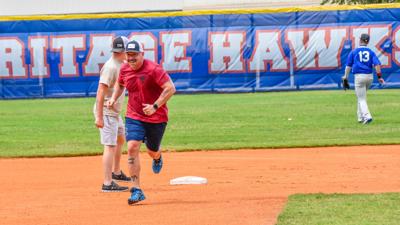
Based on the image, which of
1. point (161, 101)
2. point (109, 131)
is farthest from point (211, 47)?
point (161, 101)

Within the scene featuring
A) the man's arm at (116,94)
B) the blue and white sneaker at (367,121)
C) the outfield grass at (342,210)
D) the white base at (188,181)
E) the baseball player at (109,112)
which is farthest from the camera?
the blue and white sneaker at (367,121)

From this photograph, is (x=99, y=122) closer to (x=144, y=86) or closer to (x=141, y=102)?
(x=141, y=102)

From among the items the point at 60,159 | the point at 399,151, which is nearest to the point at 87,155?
the point at 60,159

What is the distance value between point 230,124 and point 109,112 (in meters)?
9.50

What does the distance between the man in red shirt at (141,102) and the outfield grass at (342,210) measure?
169 cm

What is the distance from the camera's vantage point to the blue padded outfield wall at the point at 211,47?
1171 inches

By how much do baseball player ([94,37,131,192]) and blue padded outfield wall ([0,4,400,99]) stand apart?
62.8 ft

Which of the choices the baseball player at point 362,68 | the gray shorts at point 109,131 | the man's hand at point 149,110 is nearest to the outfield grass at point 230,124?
the baseball player at point 362,68

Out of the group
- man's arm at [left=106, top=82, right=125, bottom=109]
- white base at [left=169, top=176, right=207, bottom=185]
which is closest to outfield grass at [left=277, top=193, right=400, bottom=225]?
white base at [left=169, top=176, right=207, bottom=185]

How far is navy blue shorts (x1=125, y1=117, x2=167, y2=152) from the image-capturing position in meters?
9.82

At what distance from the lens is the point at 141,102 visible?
9812 millimetres

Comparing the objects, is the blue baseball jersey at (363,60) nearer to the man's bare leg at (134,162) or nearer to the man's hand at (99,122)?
the man's hand at (99,122)

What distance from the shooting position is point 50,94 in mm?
30703

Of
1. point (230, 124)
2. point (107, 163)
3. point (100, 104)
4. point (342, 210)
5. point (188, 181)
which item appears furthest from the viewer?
point (230, 124)
